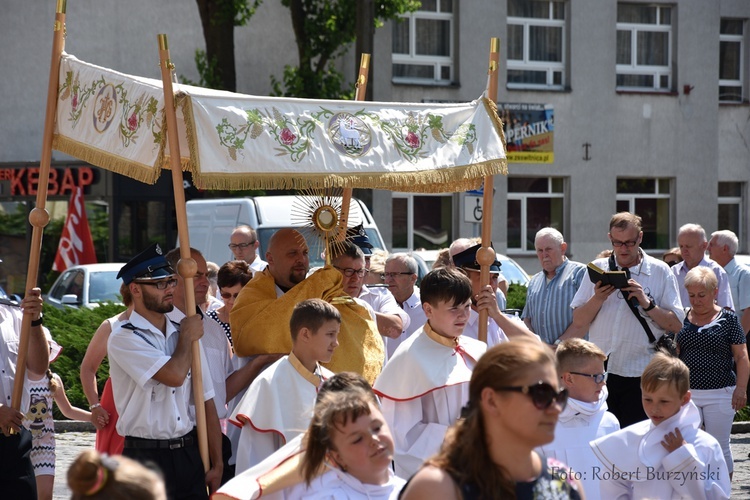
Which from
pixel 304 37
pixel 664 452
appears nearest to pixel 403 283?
pixel 664 452

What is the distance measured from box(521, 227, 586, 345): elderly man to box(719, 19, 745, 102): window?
20372 mm

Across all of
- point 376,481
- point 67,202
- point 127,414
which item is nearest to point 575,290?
point 127,414

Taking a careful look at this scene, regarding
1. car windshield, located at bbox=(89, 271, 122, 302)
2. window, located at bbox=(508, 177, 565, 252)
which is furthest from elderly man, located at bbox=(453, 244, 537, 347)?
window, located at bbox=(508, 177, 565, 252)

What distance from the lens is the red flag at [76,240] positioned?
23812mm

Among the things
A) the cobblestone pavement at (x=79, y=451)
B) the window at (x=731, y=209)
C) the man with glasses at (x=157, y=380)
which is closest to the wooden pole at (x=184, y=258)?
the man with glasses at (x=157, y=380)

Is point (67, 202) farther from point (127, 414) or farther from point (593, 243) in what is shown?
point (127, 414)

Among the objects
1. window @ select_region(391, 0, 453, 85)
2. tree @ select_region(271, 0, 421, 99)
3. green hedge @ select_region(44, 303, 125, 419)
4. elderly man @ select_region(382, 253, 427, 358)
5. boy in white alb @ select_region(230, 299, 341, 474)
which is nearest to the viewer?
boy in white alb @ select_region(230, 299, 341, 474)

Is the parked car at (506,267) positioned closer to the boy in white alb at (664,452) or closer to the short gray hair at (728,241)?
the short gray hair at (728,241)

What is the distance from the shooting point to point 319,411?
4.20 meters

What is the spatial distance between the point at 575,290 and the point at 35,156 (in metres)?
19.4

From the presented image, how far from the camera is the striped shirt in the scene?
8.35m

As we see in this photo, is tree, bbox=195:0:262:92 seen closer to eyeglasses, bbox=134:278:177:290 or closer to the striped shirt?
the striped shirt

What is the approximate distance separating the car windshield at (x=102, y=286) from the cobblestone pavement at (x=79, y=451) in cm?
510

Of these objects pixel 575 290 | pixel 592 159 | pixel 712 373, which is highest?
pixel 592 159
